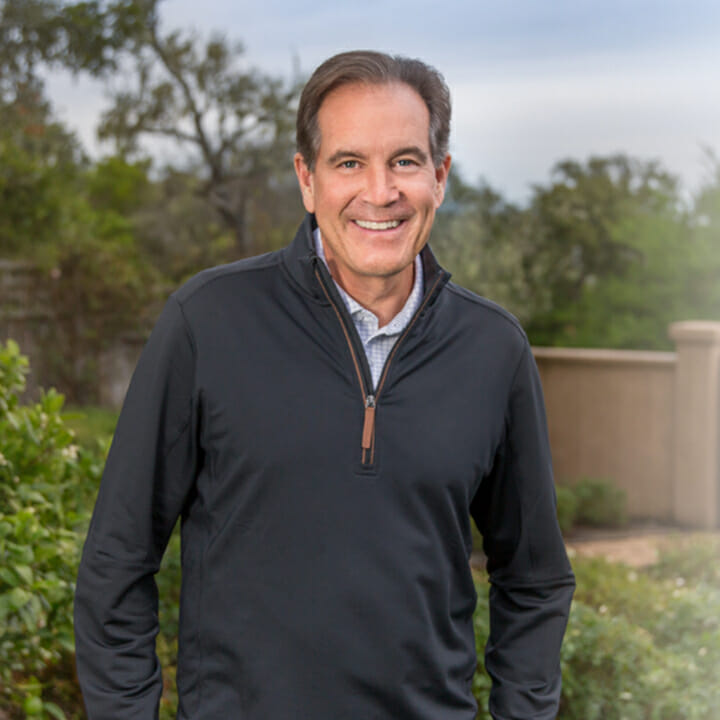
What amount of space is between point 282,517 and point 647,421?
7.59m

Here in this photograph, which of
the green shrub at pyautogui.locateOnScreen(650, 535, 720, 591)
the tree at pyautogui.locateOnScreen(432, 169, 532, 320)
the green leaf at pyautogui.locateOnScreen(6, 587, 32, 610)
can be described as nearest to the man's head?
the green leaf at pyautogui.locateOnScreen(6, 587, 32, 610)

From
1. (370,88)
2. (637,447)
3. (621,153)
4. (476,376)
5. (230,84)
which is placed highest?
(230,84)

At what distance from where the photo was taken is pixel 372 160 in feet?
4.66

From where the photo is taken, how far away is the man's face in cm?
142

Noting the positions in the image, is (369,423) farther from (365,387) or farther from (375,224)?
(375,224)

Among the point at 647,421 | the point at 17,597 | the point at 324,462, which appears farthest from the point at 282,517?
the point at 647,421

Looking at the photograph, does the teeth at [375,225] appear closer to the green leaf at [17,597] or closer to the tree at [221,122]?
the green leaf at [17,597]

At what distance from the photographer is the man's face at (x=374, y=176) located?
4.64 ft

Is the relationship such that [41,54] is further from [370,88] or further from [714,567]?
[370,88]

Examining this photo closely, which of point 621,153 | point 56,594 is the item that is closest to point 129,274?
point 621,153

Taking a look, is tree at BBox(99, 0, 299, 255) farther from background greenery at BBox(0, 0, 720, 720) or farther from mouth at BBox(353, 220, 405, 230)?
mouth at BBox(353, 220, 405, 230)

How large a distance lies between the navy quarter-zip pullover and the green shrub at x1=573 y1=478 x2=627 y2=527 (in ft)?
22.5

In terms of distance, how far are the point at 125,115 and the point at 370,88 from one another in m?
8.14

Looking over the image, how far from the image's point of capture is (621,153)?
912 centimetres
